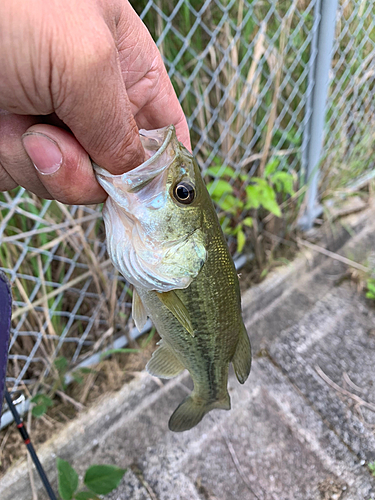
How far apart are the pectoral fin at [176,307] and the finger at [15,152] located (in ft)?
1.61

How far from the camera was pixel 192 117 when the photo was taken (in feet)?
6.81

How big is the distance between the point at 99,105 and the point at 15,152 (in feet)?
1.09

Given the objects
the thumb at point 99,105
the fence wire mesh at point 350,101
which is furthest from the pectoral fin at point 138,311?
the fence wire mesh at point 350,101

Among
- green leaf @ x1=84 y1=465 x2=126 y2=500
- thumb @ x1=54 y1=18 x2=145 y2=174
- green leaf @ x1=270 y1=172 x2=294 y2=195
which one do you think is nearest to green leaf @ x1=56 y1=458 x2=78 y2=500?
green leaf @ x1=84 y1=465 x2=126 y2=500

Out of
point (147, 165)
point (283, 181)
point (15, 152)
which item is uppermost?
point (147, 165)

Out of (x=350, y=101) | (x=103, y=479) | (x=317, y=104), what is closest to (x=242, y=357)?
(x=103, y=479)

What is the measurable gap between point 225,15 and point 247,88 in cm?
41

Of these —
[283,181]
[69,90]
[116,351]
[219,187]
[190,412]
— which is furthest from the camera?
[283,181]

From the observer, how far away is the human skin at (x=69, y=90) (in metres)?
0.68

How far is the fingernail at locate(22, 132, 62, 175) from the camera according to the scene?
90cm

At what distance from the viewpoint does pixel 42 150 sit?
907 mm

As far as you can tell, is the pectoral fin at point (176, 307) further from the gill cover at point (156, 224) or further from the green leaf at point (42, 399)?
the green leaf at point (42, 399)

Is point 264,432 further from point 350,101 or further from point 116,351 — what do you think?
point 350,101

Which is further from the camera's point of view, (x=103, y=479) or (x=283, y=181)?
(x=283, y=181)
